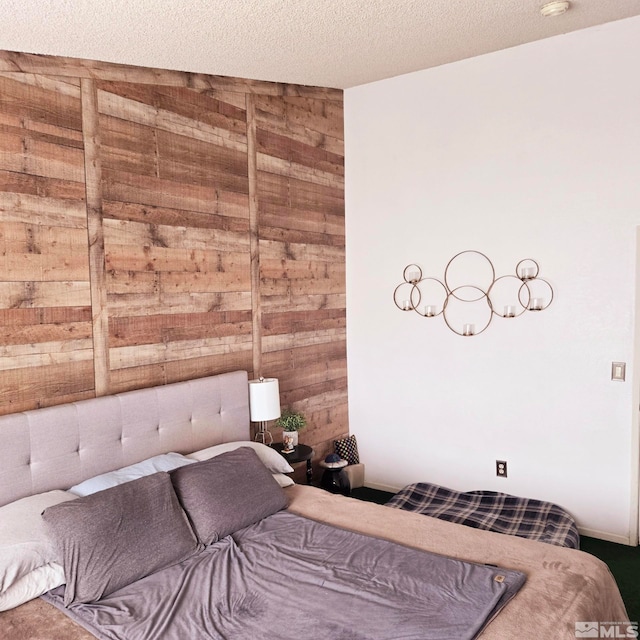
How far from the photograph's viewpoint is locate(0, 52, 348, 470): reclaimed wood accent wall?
2650mm

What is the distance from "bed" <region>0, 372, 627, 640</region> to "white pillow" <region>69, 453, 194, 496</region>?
0.06 ft

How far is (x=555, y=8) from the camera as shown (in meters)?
2.94

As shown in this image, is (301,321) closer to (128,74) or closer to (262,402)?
(262,402)

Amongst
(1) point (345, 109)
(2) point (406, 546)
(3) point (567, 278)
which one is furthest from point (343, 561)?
(1) point (345, 109)

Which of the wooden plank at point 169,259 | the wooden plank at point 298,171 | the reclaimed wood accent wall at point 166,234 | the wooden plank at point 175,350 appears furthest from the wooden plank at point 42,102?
the wooden plank at point 298,171

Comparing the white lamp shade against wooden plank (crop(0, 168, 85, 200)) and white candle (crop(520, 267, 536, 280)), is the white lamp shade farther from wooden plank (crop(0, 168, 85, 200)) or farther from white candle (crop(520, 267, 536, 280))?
white candle (crop(520, 267, 536, 280))

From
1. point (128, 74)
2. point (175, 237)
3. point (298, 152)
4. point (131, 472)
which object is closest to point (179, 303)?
point (175, 237)

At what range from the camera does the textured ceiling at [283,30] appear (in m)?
2.43

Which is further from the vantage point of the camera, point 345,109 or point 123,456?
point 345,109

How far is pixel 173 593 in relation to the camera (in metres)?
2.11

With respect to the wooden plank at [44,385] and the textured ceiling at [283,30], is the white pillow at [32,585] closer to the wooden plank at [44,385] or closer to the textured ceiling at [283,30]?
the wooden plank at [44,385]

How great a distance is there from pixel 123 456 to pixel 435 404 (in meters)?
2.25

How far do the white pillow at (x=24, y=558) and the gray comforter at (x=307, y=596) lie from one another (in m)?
0.07

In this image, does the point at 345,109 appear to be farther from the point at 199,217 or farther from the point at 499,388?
the point at 499,388
